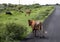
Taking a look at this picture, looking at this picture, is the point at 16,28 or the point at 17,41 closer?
the point at 17,41

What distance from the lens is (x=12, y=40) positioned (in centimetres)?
1994

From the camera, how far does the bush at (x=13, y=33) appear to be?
1965 cm

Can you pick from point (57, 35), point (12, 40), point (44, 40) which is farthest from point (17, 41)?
point (57, 35)

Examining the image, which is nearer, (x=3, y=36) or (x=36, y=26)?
(x=3, y=36)

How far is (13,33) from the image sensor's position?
21250 millimetres

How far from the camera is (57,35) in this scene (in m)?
23.3

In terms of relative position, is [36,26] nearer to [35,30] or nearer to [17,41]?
[35,30]

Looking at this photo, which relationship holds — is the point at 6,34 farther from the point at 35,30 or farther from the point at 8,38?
the point at 35,30

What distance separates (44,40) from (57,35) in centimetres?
285

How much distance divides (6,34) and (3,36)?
78cm

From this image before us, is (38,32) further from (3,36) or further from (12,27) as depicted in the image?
(3,36)

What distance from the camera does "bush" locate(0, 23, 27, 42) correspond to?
19650mm

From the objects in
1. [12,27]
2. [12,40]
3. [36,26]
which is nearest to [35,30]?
[36,26]

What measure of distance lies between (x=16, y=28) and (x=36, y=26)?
5.90 ft
